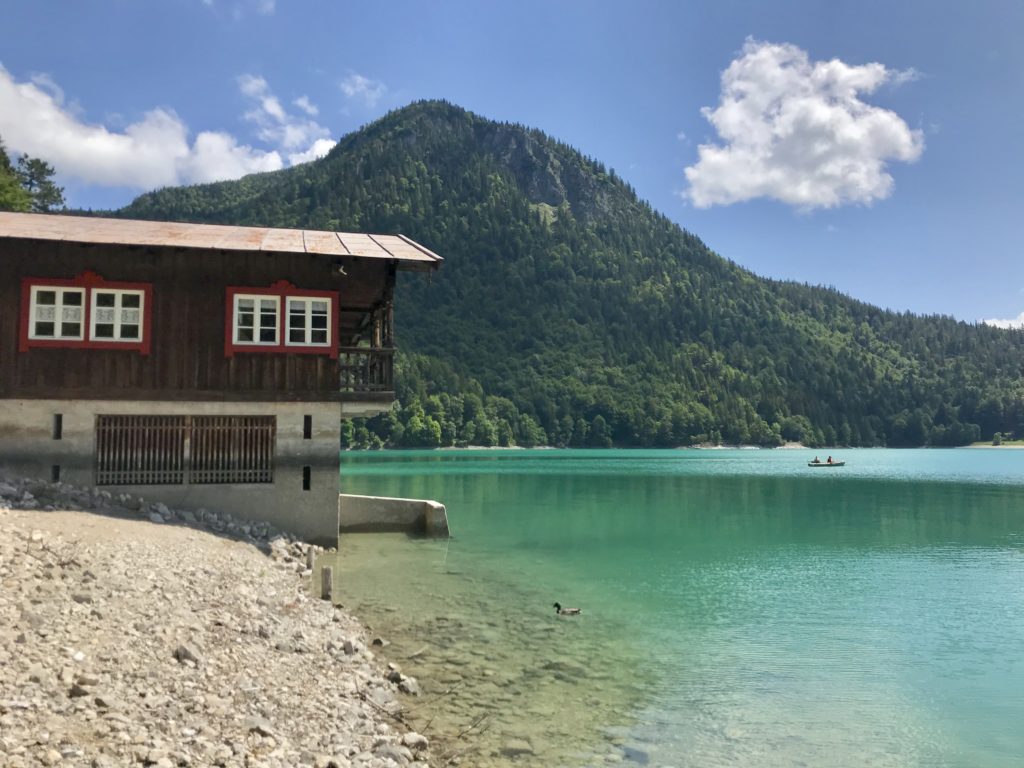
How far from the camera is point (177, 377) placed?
2256 centimetres

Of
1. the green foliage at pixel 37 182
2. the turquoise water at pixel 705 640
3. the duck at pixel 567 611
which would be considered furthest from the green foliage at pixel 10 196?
the duck at pixel 567 611

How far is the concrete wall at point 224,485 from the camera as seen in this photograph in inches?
840

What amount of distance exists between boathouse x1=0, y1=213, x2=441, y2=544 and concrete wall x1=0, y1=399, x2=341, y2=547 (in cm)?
4

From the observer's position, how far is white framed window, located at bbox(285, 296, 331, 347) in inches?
922

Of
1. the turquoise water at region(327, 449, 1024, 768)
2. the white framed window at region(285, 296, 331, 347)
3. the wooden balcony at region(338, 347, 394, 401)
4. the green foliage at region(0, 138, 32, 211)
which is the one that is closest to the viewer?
the turquoise water at region(327, 449, 1024, 768)

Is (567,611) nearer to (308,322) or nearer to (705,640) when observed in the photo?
(705,640)

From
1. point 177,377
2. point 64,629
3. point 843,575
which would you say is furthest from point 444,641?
point 843,575

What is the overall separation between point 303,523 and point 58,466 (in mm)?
7505

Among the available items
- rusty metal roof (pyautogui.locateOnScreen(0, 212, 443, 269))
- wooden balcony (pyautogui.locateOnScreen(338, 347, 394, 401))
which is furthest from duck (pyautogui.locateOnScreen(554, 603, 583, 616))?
rusty metal roof (pyautogui.locateOnScreen(0, 212, 443, 269))

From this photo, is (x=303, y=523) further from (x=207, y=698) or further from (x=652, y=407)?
(x=652, y=407)

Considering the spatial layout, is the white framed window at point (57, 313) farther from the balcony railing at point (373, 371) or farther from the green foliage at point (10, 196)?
the green foliage at point (10, 196)

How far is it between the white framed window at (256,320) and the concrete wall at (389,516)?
9.11 metres

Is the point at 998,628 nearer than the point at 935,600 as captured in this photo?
Yes

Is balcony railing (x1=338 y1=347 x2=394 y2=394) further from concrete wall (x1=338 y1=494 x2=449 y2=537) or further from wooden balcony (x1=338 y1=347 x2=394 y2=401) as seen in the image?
concrete wall (x1=338 y1=494 x2=449 y2=537)
